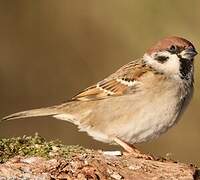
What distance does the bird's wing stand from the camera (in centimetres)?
620

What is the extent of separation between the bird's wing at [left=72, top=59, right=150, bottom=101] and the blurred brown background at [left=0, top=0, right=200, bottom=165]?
8.66 feet

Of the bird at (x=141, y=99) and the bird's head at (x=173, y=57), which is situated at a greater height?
the bird's head at (x=173, y=57)

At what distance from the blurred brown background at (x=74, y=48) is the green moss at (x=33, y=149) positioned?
4.14 m

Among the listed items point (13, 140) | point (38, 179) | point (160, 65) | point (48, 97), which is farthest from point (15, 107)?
point (38, 179)

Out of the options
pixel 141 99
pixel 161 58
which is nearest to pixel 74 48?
pixel 161 58

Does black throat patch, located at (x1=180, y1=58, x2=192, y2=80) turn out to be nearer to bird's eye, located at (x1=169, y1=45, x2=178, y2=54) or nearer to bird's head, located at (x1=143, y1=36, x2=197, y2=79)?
bird's head, located at (x1=143, y1=36, x2=197, y2=79)

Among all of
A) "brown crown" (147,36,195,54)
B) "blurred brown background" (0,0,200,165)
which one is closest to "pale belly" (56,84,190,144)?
"brown crown" (147,36,195,54)

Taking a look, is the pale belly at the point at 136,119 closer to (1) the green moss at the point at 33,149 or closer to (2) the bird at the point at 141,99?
(2) the bird at the point at 141,99

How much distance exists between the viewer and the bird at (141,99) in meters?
5.87

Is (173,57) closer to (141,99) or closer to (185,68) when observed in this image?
(185,68)

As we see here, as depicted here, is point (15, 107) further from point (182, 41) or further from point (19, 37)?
point (182, 41)

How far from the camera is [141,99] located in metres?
6.02

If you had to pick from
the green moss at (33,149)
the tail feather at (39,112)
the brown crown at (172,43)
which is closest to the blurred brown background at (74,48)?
the tail feather at (39,112)

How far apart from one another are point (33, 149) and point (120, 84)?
1.66 metres
